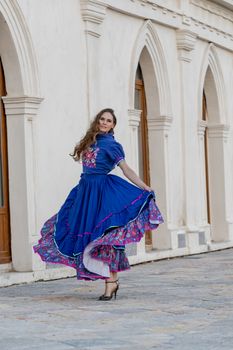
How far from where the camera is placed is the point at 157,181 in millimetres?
19500

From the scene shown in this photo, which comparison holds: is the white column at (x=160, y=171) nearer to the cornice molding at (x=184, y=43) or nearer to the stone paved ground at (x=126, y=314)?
the cornice molding at (x=184, y=43)

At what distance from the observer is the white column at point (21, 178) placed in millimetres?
14461

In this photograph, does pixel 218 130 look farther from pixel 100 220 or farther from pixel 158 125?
pixel 100 220

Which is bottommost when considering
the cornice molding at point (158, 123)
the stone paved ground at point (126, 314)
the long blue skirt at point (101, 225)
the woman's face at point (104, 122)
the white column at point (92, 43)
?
the stone paved ground at point (126, 314)

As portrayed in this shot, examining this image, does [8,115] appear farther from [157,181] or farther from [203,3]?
[203,3]

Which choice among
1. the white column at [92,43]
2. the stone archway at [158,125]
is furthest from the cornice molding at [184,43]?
the white column at [92,43]

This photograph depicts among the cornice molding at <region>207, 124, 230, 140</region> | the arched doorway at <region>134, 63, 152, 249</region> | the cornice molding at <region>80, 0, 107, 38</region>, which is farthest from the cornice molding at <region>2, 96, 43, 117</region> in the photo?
the cornice molding at <region>207, 124, 230, 140</region>

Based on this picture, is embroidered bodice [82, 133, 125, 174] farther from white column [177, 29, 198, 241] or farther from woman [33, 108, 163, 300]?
white column [177, 29, 198, 241]

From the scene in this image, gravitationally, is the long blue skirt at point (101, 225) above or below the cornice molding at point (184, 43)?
below

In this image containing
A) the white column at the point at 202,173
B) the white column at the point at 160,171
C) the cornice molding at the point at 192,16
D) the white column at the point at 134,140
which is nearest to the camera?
the white column at the point at 134,140

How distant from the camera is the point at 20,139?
14.5 m

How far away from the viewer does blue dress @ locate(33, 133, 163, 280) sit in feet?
37.7

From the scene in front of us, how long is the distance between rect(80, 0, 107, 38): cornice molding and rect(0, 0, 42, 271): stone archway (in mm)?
1739

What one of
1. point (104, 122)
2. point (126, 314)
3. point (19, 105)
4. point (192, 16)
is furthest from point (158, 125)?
point (126, 314)
